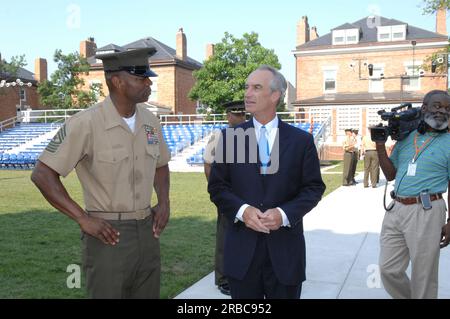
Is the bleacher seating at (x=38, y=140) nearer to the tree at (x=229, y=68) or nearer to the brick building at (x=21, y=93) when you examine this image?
the tree at (x=229, y=68)

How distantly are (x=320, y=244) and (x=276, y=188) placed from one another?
4.50 metres

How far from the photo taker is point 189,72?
40438 mm

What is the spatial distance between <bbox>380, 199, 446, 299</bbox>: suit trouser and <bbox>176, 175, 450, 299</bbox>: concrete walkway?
37.5 inches

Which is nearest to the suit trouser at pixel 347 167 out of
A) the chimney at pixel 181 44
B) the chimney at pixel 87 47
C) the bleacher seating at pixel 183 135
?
the bleacher seating at pixel 183 135

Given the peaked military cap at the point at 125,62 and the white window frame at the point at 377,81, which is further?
the white window frame at the point at 377,81

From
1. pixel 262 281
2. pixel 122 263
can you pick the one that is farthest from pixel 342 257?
pixel 122 263

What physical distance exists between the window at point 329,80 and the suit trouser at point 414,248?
3153 cm

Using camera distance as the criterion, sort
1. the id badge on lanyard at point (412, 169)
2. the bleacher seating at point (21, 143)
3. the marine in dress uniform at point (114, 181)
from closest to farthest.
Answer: the marine in dress uniform at point (114, 181) < the id badge on lanyard at point (412, 169) < the bleacher seating at point (21, 143)

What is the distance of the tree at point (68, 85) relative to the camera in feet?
113

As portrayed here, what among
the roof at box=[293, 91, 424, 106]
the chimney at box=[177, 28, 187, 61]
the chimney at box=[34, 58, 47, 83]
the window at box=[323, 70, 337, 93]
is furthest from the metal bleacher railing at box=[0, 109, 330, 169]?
the chimney at box=[34, 58, 47, 83]

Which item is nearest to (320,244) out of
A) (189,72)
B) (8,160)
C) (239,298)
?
(239,298)

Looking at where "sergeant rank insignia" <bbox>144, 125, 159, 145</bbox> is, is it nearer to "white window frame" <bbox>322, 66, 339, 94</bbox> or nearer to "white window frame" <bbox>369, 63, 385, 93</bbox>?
"white window frame" <bbox>322, 66, 339, 94</bbox>

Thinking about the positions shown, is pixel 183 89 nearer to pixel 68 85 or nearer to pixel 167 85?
pixel 167 85

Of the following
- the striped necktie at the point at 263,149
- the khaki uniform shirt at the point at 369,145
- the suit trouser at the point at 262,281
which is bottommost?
the suit trouser at the point at 262,281
